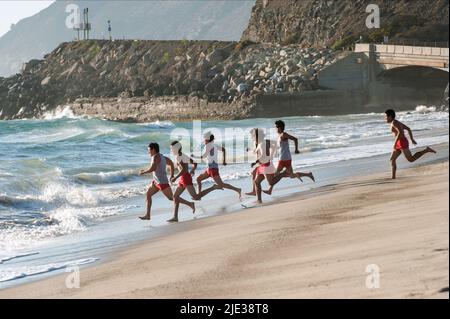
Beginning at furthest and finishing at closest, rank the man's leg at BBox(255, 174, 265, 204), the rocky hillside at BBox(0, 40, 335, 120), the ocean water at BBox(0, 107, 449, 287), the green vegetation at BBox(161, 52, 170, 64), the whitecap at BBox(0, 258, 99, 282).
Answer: the green vegetation at BBox(161, 52, 170, 64)
the rocky hillside at BBox(0, 40, 335, 120)
the man's leg at BBox(255, 174, 265, 204)
the ocean water at BBox(0, 107, 449, 287)
the whitecap at BBox(0, 258, 99, 282)

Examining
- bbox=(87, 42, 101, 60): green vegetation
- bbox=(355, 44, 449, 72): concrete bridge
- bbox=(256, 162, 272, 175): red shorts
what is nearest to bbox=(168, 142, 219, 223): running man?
bbox=(256, 162, 272, 175): red shorts

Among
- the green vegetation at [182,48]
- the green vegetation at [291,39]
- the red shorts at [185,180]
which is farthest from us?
the green vegetation at [182,48]

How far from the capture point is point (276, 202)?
14.3m

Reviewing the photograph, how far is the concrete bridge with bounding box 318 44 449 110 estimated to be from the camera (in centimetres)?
6650

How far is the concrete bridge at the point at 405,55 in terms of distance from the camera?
61209 mm

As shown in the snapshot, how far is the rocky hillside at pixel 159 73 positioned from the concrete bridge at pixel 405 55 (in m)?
4.34

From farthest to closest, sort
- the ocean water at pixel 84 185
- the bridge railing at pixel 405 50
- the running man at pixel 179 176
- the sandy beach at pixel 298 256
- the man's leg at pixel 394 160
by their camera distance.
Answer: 1. the bridge railing at pixel 405 50
2. the man's leg at pixel 394 160
3. the running man at pixel 179 176
4. the ocean water at pixel 84 185
5. the sandy beach at pixel 298 256

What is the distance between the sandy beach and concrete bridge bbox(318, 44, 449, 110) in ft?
180

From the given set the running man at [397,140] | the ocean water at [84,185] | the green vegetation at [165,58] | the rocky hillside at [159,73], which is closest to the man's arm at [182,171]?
the ocean water at [84,185]

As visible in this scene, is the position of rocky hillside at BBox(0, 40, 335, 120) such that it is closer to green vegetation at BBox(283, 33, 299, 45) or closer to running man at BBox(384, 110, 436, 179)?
green vegetation at BBox(283, 33, 299, 45)

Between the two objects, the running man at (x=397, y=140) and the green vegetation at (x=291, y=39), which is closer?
the running man at (x=397, y=140)

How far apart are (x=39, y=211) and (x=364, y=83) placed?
53.9 m

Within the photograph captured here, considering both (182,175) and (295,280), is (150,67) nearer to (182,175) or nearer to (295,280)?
(182,175)

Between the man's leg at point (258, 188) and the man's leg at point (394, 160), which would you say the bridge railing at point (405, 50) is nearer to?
the man's leg at point (394, 160)
